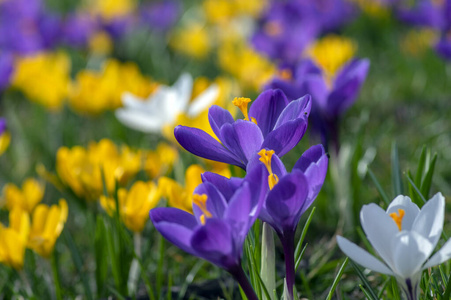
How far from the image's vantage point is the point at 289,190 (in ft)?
Result: 2.47

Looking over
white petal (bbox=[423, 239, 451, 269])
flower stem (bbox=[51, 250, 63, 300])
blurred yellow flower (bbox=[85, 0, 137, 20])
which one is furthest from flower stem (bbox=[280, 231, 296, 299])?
blurred yellow flower (bbox=[85, 0, 137, 20])

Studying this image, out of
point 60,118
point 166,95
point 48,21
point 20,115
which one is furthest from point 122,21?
point 166,95

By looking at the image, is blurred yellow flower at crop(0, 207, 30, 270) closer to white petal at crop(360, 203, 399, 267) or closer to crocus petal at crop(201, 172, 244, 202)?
crocus petal at crop(201, 172, 244, 202)

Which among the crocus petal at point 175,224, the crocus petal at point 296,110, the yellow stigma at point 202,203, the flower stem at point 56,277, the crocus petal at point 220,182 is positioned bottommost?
the flower stem at point 56,277

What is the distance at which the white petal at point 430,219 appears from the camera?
756 mm

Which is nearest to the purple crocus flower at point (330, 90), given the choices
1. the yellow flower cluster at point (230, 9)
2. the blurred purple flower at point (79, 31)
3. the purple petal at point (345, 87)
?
the purple petal at point (345, 87)

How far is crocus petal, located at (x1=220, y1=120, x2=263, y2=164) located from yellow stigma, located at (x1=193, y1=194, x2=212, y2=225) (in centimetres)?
12

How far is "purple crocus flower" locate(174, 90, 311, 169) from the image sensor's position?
837 millimetres

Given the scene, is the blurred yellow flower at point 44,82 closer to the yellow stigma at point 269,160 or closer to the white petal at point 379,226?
the yellow stigma at point 269,160

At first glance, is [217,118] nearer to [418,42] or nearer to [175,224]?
[175,224]

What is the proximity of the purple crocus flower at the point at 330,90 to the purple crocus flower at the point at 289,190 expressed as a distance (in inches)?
21.3

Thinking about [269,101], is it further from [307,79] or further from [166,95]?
[166,95]

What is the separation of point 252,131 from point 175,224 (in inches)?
8.0

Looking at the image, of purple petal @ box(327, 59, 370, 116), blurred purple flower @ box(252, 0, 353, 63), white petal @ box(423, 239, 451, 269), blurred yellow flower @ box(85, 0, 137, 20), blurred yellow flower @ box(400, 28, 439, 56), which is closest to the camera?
white petal @ box(423, 239, 451, 269)
